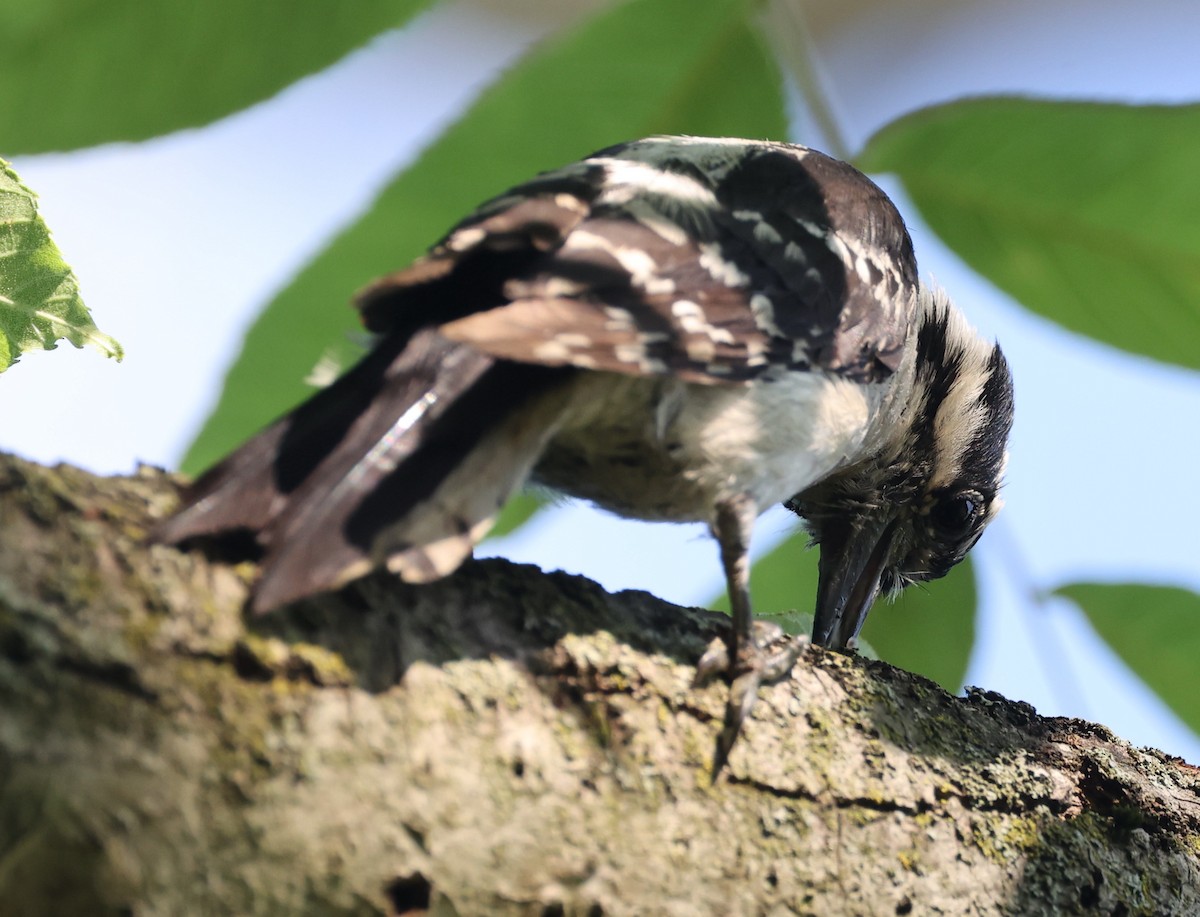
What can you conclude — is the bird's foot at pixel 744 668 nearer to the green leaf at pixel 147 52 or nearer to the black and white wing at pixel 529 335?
the black and white wing at pixel 529 335

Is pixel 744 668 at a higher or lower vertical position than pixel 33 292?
lower

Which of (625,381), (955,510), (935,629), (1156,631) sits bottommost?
(935,629)

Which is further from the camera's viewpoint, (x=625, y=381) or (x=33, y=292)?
(x=625, y=381)

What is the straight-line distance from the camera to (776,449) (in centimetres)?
235

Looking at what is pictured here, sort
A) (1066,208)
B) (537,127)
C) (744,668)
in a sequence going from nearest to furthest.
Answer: (744,668) → (537,127) → (1066,208)

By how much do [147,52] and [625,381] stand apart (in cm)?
97

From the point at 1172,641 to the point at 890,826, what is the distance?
117 cm

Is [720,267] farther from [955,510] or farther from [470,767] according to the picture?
[955,510]

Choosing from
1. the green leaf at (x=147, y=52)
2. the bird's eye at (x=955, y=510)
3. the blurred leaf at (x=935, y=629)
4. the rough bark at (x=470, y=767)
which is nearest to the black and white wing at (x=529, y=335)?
the rough bark at (x=470, y=767)

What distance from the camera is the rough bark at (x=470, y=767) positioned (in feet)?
4.42

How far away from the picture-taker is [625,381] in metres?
2.14

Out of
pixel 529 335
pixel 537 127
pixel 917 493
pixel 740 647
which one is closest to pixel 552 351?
pixel 529 335

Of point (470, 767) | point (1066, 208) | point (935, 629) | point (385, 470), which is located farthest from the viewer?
point (935, 629)

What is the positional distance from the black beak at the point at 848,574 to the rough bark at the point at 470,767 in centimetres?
97
